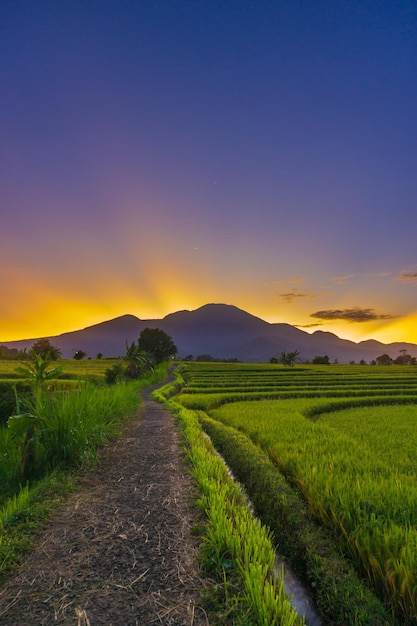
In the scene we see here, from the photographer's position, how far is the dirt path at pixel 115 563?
2.84 m

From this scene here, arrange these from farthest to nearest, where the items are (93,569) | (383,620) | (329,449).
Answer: (329,449)
(93,569)
(383,620)

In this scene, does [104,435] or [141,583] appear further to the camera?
[104,435]

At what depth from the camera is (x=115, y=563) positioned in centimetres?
352

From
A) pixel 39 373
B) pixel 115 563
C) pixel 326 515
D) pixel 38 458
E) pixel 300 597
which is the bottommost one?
pixel 300 597

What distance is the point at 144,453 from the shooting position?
303 inches

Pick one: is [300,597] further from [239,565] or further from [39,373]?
[39,373]

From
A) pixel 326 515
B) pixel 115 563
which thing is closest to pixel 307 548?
pixel 326 515

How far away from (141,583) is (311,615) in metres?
1.78

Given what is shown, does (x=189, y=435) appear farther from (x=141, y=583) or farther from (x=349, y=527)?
(x=141, y=583)

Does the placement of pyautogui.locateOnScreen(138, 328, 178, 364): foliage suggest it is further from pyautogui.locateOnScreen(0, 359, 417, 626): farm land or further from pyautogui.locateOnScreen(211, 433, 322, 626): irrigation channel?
pyautogui.locateOnScreen(211, 433, 322, 626): irrigation channel

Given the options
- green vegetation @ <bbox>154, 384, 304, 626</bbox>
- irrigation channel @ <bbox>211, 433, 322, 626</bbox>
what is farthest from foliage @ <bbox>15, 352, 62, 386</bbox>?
irrigation channel @ <bbox>211, 433, 322, 626</bbox>

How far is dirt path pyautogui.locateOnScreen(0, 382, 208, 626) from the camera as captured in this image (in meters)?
2.84

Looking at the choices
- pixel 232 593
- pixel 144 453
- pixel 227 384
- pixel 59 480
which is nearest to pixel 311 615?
pixel 232 593

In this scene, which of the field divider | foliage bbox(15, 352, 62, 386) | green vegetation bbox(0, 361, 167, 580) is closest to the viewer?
the field divider
